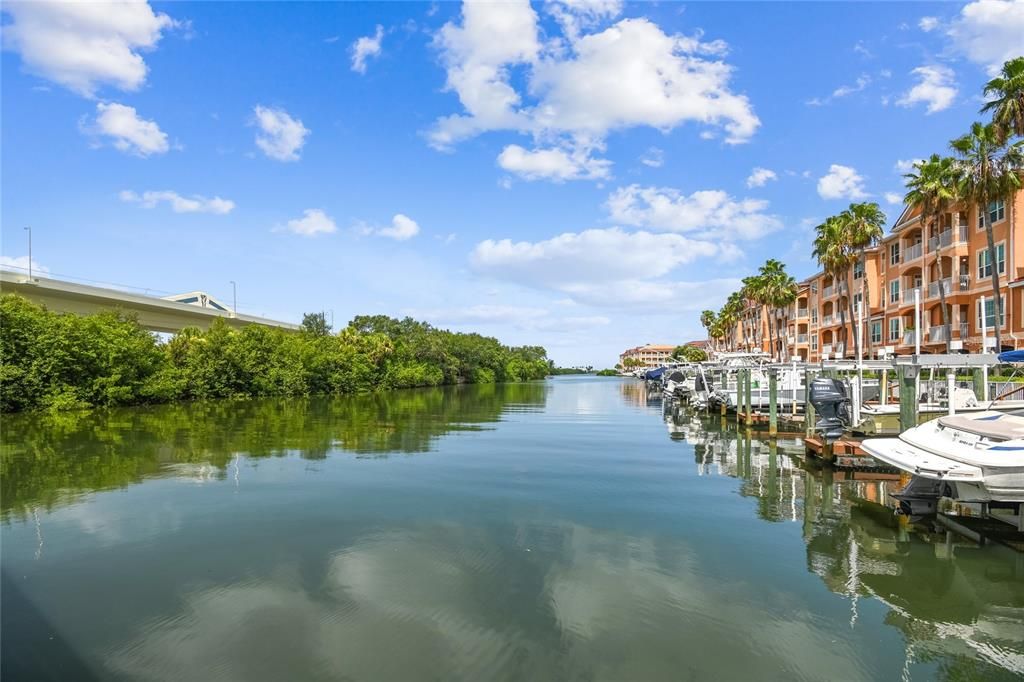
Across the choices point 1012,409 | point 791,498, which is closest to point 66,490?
point 791,498

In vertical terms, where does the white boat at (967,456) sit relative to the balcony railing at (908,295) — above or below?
below

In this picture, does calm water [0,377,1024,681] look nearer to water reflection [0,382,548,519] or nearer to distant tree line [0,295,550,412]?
water reflection [0,382,548,519]

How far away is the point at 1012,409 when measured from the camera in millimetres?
11453

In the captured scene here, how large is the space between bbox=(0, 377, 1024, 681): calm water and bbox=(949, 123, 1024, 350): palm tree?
1997cm

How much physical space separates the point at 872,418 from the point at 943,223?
26.4 m

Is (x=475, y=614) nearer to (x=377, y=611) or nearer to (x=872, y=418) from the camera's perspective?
(x=377, y=611)

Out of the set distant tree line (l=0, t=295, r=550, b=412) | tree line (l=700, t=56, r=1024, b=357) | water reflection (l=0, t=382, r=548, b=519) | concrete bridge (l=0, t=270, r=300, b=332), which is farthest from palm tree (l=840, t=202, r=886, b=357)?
concrete bridge (l=0, t=270, r=300, b=332)

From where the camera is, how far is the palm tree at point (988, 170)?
26.7m

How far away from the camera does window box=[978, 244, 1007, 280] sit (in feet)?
103

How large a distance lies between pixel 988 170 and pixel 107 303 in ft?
172

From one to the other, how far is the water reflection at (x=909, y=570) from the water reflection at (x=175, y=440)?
1177cm

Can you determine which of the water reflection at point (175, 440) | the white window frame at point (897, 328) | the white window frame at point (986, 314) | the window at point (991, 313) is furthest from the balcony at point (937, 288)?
the water reflection at point (175, 440)

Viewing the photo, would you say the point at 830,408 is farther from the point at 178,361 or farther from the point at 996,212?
the point at 178,361

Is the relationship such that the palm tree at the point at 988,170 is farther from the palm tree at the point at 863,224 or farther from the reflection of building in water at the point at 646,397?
the reflection of building in water at the point at 646,397
